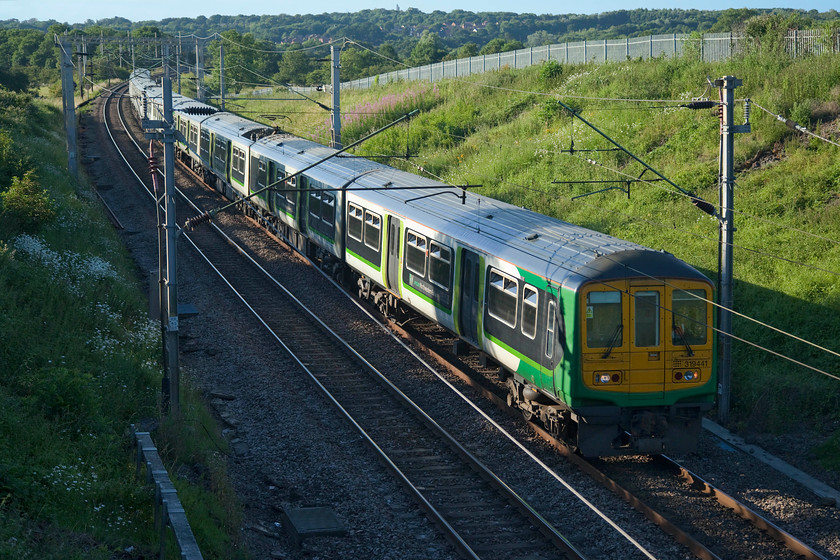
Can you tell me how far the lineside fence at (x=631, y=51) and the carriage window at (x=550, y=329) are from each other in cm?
1894

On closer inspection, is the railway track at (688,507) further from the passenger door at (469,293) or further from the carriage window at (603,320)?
the carriage window at (603,320)

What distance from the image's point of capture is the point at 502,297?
1408 cm

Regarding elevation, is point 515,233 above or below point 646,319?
above

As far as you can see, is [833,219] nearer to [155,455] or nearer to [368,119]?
[155,455]

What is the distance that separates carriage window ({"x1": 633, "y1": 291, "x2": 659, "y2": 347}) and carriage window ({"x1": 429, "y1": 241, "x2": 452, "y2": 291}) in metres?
4.48

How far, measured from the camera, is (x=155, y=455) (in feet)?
32.0

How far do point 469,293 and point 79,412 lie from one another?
663 cm

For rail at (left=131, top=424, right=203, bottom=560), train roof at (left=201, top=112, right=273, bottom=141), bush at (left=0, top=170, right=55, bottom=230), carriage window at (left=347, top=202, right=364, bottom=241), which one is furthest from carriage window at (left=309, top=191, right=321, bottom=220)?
rail at (left=131, top=424, right=203, bottom=560)

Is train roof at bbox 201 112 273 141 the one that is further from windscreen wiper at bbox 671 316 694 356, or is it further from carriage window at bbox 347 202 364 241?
windscreen wiper at bbox 671 316 694 356

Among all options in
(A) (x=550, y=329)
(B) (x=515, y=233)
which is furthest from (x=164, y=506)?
(B) (x=515, y=233)

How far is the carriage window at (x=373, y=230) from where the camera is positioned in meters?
19.2

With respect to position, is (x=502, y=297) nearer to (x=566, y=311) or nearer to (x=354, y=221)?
(x=566, y=311)

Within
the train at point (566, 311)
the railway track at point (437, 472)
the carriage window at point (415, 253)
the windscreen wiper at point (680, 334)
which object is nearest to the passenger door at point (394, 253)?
the train at point (566, 311)

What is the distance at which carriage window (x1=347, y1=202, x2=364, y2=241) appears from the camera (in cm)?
2038
